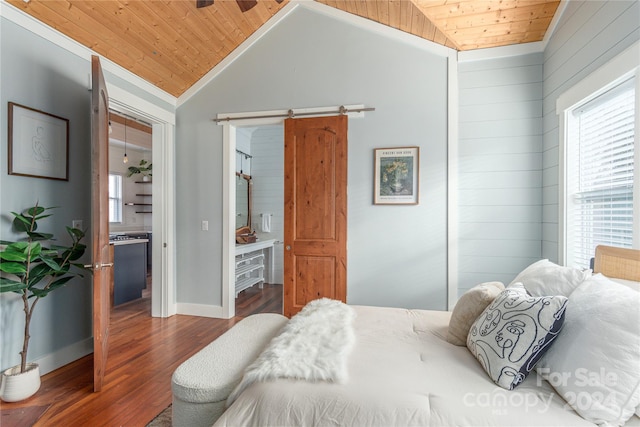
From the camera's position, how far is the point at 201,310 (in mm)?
3707

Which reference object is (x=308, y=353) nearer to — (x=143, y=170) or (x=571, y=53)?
(x=571, y=53)

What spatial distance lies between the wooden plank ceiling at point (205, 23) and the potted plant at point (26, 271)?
1515 mm

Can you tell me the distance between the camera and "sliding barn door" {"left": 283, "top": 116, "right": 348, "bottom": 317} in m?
3.31

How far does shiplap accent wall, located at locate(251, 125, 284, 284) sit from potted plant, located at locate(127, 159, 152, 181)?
2.86m

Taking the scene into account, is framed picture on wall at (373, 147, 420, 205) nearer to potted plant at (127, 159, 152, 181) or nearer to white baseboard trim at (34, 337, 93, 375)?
white baseboard trim at (34, 337, 93, 375)

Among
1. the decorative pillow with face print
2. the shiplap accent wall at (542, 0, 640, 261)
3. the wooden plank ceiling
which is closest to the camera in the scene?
the decorative pillow with face print

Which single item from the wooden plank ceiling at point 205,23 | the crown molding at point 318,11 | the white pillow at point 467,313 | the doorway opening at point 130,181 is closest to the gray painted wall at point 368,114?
the crown molding at point 318,11

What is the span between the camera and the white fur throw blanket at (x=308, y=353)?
49.1 inches

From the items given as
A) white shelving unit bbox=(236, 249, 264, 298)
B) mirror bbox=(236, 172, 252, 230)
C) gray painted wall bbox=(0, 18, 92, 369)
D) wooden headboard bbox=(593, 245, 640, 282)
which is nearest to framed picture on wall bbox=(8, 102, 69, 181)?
gray painted wall bbox=(0, 18, 92, 369)

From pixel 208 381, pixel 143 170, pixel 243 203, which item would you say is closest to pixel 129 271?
pixel 243 203

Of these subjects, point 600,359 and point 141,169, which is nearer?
point 600,359

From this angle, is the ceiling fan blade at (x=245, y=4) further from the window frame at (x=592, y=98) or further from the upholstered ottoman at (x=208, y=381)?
the upholstered ottoman at (x=208, y=381)

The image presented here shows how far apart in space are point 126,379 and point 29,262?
107 cm

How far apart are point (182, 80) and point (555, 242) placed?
4204 millimetres
